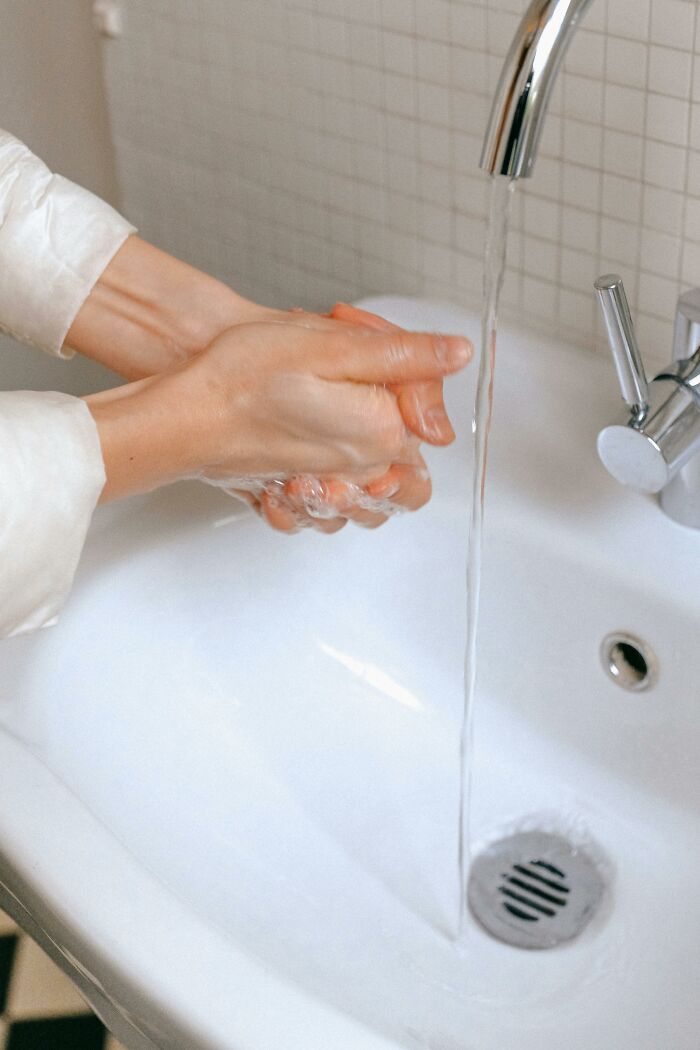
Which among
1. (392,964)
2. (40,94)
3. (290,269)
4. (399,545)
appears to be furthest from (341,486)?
(40,94)

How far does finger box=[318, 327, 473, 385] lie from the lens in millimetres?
620

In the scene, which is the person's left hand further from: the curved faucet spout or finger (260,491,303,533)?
the curved faucet spout

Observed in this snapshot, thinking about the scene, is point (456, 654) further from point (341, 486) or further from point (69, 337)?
point (69, 337)

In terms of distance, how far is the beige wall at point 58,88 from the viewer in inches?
40.2

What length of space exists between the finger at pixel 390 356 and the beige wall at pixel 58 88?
0.52 metres

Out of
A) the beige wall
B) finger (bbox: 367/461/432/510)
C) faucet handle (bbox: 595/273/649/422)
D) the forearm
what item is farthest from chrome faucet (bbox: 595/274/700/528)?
the beige wall

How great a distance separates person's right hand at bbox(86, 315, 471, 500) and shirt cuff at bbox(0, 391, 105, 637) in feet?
0.11

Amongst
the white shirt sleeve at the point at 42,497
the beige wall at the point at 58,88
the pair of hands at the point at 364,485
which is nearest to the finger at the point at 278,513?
the pair of hands at the point at 364,485

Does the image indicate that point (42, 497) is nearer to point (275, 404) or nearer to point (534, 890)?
point (275, 404)

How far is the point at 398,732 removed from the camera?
757 mm

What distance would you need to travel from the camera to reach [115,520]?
74 cm

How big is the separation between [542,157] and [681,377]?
197 mm

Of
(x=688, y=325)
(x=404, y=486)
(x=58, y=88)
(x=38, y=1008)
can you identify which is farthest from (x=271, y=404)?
(x=38, y=1008)

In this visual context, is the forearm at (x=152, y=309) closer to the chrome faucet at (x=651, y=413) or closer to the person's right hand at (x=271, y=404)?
the person's right hand at (x=271, y=404)
